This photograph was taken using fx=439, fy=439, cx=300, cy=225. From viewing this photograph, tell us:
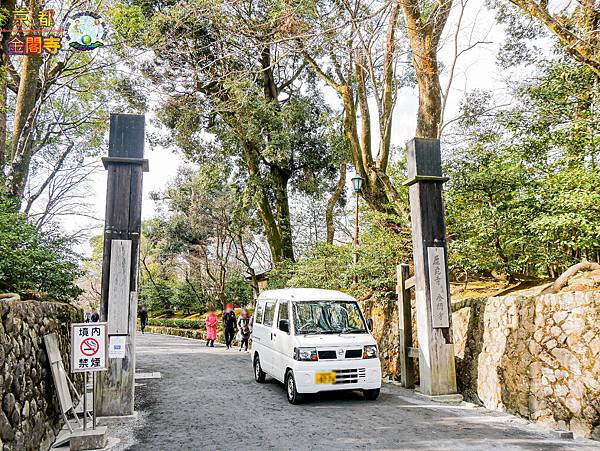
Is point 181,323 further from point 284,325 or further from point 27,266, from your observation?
point 284,325

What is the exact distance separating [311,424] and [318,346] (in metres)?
1.35

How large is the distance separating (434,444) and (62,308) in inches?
241

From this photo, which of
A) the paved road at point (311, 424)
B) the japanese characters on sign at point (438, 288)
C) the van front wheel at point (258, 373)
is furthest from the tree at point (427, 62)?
the van front wheel at point (258, 373)

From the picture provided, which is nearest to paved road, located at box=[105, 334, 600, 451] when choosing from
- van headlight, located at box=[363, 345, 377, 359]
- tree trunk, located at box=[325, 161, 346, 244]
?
van headlight, located at box=[363, 345, 377, 359]

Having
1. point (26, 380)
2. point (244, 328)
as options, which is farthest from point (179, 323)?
point (26, 380)

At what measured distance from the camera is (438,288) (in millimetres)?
7914

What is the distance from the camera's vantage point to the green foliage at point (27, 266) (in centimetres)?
780

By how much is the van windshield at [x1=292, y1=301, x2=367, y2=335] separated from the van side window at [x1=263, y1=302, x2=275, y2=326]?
105cm

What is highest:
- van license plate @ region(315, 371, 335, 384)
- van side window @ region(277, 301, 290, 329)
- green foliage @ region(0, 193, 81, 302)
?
green foliage @ region(0, 193, 81, 302)

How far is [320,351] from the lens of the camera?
23.6 ft

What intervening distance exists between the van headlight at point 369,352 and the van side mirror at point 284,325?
1387mm

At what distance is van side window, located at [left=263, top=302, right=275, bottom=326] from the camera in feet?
29.5

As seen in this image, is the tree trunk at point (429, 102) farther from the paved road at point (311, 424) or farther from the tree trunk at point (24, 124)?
the tree trunk at point (24, 124)

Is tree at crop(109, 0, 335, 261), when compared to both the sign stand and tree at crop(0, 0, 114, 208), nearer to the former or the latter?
tree at crop(0, 0, 114, 208)
